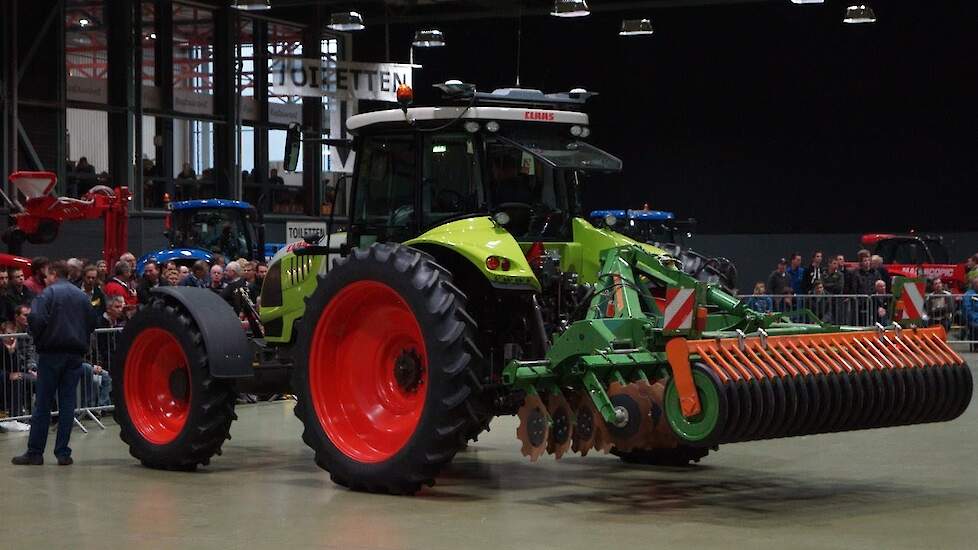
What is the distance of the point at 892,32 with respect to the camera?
3141 centimetres

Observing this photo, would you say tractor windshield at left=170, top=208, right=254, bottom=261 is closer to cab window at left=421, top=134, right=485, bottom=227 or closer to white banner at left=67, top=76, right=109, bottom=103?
white banner at left=67, top=76, right=109, bottom=103

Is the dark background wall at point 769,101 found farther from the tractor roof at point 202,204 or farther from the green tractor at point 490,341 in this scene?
the green tractor at point 490,341

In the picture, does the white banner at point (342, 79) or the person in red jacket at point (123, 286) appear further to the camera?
the white banner at point (342, 79)

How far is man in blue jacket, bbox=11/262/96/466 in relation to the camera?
37.9 ft

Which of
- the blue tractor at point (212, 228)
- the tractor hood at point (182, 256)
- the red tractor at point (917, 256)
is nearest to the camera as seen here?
the tractor hood at point (182, 256)

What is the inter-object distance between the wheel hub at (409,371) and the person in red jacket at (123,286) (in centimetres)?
647

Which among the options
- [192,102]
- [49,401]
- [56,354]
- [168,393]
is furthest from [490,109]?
[192,102]

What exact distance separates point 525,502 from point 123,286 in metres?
8.49

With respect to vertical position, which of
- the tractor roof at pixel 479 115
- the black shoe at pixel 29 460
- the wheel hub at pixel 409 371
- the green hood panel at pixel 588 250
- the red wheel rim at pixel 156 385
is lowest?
the black shoe at pixel 29 460

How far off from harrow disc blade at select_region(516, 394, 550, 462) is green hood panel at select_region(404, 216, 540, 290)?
29.5 inches

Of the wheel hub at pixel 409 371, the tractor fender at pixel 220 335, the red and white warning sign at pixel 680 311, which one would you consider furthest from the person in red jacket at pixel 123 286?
the red and white warning sign at pixel 680 311

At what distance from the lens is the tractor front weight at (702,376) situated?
888 centimetres

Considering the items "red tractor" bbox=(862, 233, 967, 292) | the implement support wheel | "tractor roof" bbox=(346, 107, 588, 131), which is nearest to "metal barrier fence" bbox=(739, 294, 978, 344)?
"red tractor" bbox=(862, 233, 967, 292)

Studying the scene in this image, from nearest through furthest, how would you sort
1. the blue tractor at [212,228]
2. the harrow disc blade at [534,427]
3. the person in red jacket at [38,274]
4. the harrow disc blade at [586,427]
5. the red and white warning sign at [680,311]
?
1. the red and white warning sign at [680,311]
2. the harrow disc blade at [586,427]
3. the harrow disc blade at [534,427]
4. the person in red jacket at [38,274]
5. the blue tractor at [212,228]
